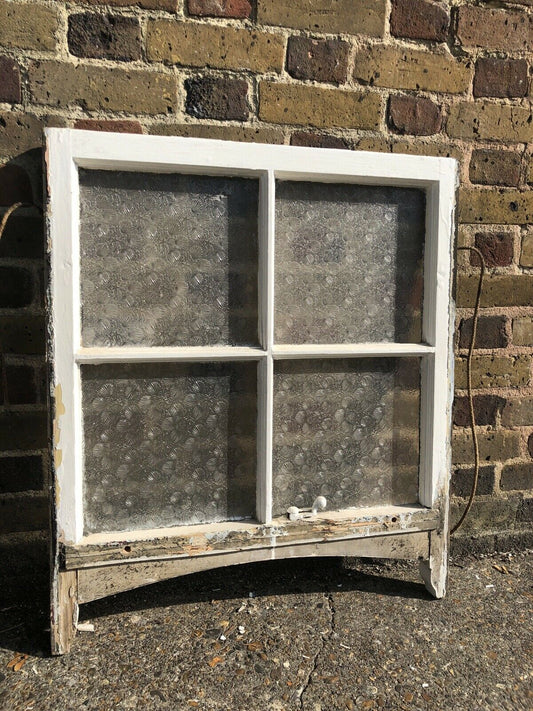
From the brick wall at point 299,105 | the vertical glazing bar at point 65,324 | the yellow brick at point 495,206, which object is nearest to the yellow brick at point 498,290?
the brick wall at point 299,105

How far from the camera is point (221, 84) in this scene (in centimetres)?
140

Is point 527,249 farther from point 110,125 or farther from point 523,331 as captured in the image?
point 110,125

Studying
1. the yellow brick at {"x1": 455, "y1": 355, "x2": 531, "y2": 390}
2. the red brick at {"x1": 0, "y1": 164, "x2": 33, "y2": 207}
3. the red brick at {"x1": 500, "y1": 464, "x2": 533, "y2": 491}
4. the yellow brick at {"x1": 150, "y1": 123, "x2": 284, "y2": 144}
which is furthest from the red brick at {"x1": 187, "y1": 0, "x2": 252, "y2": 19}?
the red brick at {"x1": 500, "y1": 464, "x2": 533, "y2": 491}

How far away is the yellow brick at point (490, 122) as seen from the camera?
155cm

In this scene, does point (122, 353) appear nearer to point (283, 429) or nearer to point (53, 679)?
point (283, 429)

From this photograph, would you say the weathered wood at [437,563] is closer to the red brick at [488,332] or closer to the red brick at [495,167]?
the red brick at [488,332]

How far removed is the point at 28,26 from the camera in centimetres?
129

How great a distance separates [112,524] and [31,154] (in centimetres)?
96

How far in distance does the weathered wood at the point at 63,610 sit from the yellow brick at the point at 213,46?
1.32 metres

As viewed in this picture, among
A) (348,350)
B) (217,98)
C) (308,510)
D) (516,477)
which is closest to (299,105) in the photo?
→ (217,98)

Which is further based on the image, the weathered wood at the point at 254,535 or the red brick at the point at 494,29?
the red brick at the point at 494,29

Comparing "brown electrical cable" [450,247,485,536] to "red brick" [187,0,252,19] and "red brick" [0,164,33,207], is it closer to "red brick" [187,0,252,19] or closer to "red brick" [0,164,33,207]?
"red brick" [187,0,252,19]

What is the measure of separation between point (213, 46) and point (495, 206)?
95 cm

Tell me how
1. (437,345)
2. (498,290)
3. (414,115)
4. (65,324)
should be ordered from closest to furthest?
(65,324)
(437,345)
(414,115)
(498,290)
